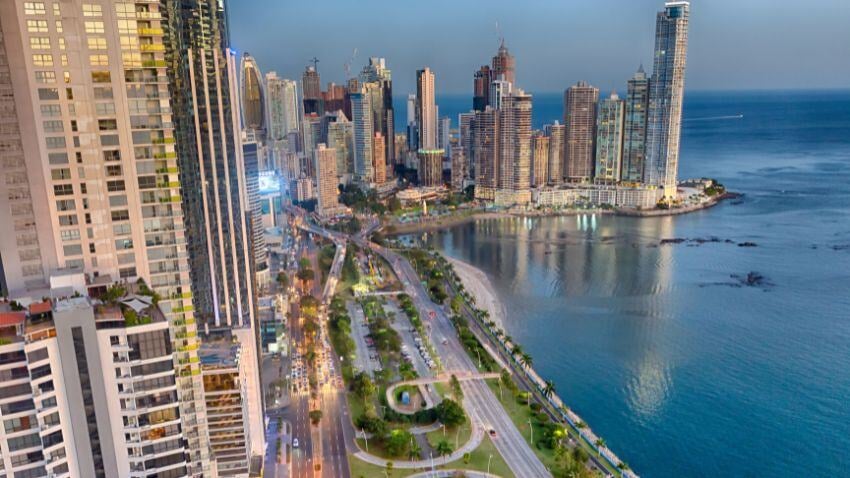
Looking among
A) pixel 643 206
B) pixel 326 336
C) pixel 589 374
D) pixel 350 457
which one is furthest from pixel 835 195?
pixel 350 457

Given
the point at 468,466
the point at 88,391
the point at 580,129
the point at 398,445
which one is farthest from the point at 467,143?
the point at 88,391

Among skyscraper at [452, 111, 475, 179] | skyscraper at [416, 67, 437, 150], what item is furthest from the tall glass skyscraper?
skyscraper at [416, 67, 437, 150]

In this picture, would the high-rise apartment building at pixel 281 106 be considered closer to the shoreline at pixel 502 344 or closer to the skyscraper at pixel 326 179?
the skyscraper at pixel 326 179

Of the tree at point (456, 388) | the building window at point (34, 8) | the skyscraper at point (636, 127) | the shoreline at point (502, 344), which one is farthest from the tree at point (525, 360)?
the skyscraper at point (636, 127)

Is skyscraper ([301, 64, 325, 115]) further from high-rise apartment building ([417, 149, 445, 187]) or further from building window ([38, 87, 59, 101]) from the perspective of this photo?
building window ([38, 87, 59, 101])

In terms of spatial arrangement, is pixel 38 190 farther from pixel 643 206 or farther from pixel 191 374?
pixel 643 206

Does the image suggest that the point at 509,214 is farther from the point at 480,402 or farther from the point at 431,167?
the point at 480,402
